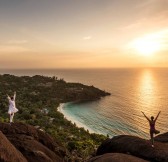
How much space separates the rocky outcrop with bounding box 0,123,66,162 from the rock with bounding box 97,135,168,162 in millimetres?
3731

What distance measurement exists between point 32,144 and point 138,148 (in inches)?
282

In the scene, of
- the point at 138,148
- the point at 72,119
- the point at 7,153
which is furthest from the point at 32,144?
the point at 72,119

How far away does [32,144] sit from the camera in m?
18.7

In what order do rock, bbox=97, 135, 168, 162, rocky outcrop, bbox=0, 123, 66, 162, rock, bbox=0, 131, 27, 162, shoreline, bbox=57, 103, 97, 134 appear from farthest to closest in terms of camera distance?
shoreline, bbox=57, 103, 97, 134
rocky outcrop, bbox=0, 123, 66, 162
rock, bbox=97, 135, 168, 162
rock, bbox=0, 131, 27, 162

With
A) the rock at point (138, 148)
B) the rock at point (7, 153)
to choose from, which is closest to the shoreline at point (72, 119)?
the rock at point (138, 148)

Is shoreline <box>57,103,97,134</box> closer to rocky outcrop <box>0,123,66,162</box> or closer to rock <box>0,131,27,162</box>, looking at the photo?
rocky outcrop <box>0,123,66,162</box>

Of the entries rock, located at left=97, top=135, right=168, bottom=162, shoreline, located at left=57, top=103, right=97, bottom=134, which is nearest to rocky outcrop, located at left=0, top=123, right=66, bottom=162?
rock, located at left=97, top=135, right=168, bottom=162

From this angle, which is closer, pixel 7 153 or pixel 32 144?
pixel 7 153

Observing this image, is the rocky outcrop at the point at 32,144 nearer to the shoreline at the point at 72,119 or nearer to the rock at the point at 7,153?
the rock at the point at 7,153

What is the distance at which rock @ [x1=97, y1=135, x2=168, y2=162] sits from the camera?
662 inches

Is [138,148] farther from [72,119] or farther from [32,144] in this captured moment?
[72,119]

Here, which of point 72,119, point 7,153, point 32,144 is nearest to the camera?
point 7,153

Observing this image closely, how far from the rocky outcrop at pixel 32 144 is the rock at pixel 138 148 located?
12.2 feet

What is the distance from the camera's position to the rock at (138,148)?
1681 centimetres
